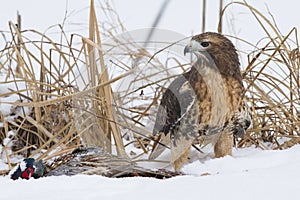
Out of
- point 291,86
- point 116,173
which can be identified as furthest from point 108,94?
point 291,86

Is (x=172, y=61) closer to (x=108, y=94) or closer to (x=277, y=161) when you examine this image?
(x=108, y=94)

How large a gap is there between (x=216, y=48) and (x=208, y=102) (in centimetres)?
25

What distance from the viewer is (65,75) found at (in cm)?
339

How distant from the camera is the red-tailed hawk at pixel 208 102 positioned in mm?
2533

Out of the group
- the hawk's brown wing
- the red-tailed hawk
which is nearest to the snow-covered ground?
the red-tailed hawk

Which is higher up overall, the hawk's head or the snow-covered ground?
the hawk's head

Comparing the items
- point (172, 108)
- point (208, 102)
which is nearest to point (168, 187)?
point (208, 102)

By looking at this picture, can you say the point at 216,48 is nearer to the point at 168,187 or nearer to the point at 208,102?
the point at 208,102

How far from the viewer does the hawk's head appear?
256 centimetres

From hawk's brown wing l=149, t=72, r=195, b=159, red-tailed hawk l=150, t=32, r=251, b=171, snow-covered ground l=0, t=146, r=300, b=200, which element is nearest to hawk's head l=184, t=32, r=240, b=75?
red-tailed hawk l=150, t=32, r=251, b=171

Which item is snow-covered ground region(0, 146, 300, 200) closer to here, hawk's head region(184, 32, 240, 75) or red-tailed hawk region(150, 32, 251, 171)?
red-tailed hawk region(150, 32, 251, 171)

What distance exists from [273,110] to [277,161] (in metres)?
0.81

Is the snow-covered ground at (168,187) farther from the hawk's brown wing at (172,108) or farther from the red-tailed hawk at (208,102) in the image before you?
the hawk's brown wing at (172,108)

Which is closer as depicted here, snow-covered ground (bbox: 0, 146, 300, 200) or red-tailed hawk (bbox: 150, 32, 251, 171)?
snow-covered ground (bbox: 0, 146, 300, 200)
